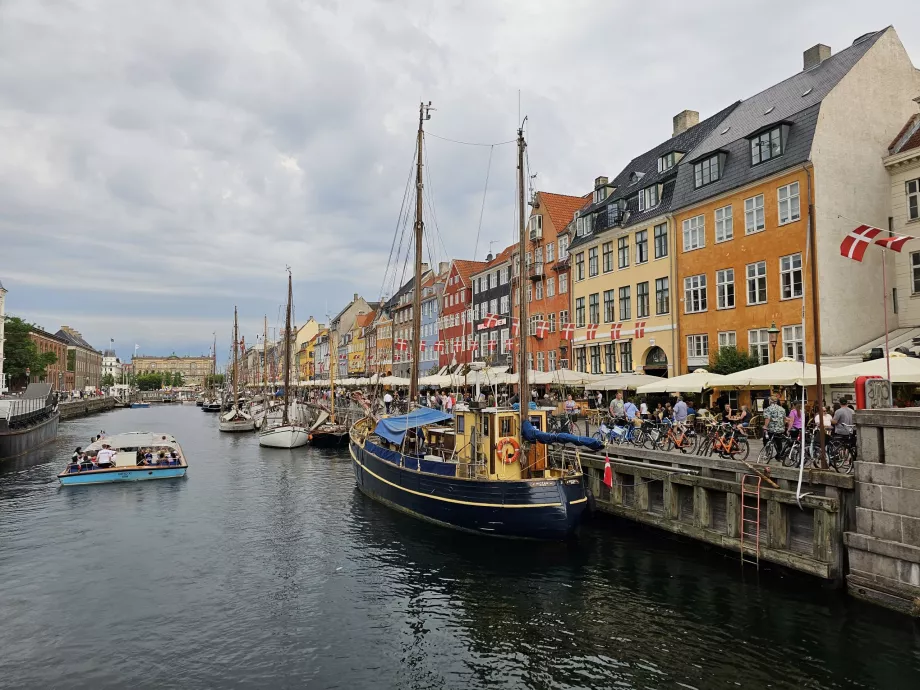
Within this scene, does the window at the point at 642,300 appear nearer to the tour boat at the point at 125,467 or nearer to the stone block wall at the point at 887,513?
the stone block wall at the point at 887,513

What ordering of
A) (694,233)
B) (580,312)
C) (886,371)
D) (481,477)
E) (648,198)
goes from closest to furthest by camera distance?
(886,371) → (481,477) → (694,233) → (648,198) → (580,312)

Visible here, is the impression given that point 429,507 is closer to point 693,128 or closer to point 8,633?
point 8,633

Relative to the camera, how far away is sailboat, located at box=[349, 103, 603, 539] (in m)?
19.8

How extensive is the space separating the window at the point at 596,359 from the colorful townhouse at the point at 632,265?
71mm

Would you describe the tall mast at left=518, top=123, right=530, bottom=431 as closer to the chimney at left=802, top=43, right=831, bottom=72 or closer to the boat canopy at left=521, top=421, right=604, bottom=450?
the boat canopy at left=521, top=421, right=604, bottom=450

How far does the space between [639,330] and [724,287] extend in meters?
5.33

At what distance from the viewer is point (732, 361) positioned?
30656mm

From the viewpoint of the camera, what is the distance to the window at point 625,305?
43.2 m

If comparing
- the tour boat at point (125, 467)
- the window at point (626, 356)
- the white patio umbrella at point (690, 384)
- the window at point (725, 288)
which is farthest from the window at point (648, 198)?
the tour boat at point (125, 467)

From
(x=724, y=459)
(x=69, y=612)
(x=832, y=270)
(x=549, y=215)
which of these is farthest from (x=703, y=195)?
(x=69, y=612)

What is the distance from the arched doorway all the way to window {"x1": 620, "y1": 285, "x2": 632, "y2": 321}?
3258mm

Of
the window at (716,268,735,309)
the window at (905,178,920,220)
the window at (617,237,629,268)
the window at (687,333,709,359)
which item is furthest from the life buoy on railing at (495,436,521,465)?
the window at (617,237,629,268)

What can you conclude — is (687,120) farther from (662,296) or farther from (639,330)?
(639,330)

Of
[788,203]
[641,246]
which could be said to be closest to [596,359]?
[641,246]
